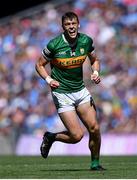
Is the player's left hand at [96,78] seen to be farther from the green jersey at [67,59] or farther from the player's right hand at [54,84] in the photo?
the player's right hand at [54,84]

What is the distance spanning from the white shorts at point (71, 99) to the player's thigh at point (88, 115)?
0.28 feet

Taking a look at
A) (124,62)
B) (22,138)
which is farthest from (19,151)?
(124,62)

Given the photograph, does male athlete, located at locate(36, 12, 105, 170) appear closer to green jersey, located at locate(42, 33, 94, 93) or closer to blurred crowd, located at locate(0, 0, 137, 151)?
green jersey, located at locate(42, 33, 94, 93)

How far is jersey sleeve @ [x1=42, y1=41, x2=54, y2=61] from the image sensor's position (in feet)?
37.2

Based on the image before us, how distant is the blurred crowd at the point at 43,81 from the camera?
22141 millimetres

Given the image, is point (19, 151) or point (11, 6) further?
point (11, 6)

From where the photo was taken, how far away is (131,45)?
24125mm

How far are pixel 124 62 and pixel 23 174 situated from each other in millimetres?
13238

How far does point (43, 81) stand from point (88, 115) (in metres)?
13.6

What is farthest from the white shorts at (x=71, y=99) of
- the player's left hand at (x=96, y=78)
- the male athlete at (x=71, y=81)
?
the player's left hand at (x=96, y=78)

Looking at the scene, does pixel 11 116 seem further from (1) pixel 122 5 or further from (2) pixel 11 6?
(2) pixel 11 6

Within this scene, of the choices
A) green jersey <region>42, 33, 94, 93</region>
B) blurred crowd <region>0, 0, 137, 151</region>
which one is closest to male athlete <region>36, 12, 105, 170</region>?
green jersey <region>42, 33, 94, 93</region>

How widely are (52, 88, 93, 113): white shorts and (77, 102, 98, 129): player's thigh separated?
86mm

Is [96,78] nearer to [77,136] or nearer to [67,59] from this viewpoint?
[67,59]
